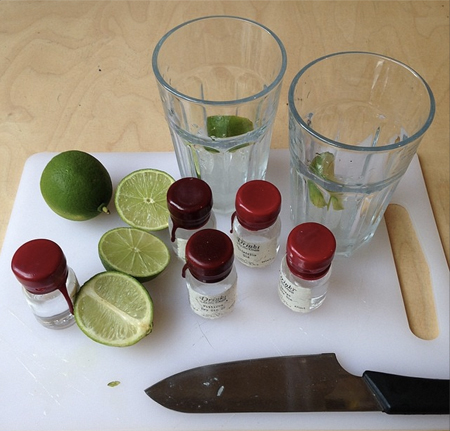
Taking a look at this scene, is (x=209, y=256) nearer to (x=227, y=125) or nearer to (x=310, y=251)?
(x=310, y=251)

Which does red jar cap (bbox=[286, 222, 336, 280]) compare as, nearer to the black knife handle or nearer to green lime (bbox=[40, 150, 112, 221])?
the black knife handle

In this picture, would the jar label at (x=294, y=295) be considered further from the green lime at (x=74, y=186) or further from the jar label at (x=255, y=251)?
the green lime at (x=74, y=186)

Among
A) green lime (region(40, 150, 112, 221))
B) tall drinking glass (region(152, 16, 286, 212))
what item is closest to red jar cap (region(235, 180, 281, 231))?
tall drinking glass (region(152, 16, 286, 212))

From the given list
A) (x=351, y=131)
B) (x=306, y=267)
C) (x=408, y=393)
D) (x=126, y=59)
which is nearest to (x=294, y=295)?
(x=306, y=267)

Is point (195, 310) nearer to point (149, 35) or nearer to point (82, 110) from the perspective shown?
point (82, 110)

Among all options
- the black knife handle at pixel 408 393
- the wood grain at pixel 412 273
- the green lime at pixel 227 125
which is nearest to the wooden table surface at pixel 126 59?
the wood grain at pixel 412 273

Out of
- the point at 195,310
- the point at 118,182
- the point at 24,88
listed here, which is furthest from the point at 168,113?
the point at 24,88

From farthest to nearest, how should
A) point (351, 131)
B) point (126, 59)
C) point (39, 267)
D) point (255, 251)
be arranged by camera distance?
1. point (126, 59)
2. point (351, 131)
3. point (255, 251)
4. point (39, 267)
